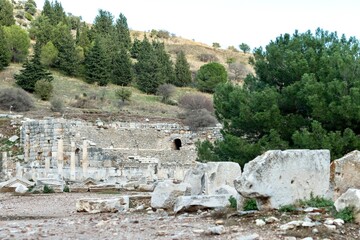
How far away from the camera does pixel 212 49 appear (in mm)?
104688

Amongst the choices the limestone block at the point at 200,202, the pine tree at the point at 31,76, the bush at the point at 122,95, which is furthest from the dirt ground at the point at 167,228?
the pine tree at the point at 31,76

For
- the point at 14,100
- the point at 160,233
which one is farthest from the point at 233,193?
the point at 14,100

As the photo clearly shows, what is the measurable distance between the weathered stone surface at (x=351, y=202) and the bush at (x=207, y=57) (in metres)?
88.3

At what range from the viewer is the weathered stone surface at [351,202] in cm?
723

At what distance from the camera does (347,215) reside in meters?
7.29

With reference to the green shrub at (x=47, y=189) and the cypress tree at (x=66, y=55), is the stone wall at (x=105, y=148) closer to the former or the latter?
the green shrub at (x=47, y=189)

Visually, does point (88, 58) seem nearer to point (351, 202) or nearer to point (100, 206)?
point (100, 206)

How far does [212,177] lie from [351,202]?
5049 mm

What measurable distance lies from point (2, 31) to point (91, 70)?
11.6 m

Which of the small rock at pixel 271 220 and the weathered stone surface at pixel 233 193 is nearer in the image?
the small rock at pixel 271 220

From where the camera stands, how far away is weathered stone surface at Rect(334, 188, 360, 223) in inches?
285

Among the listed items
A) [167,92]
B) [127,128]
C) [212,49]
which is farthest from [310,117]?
[212,49]

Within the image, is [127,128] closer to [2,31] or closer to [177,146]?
[177,146]

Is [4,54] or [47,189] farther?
[4,54]
